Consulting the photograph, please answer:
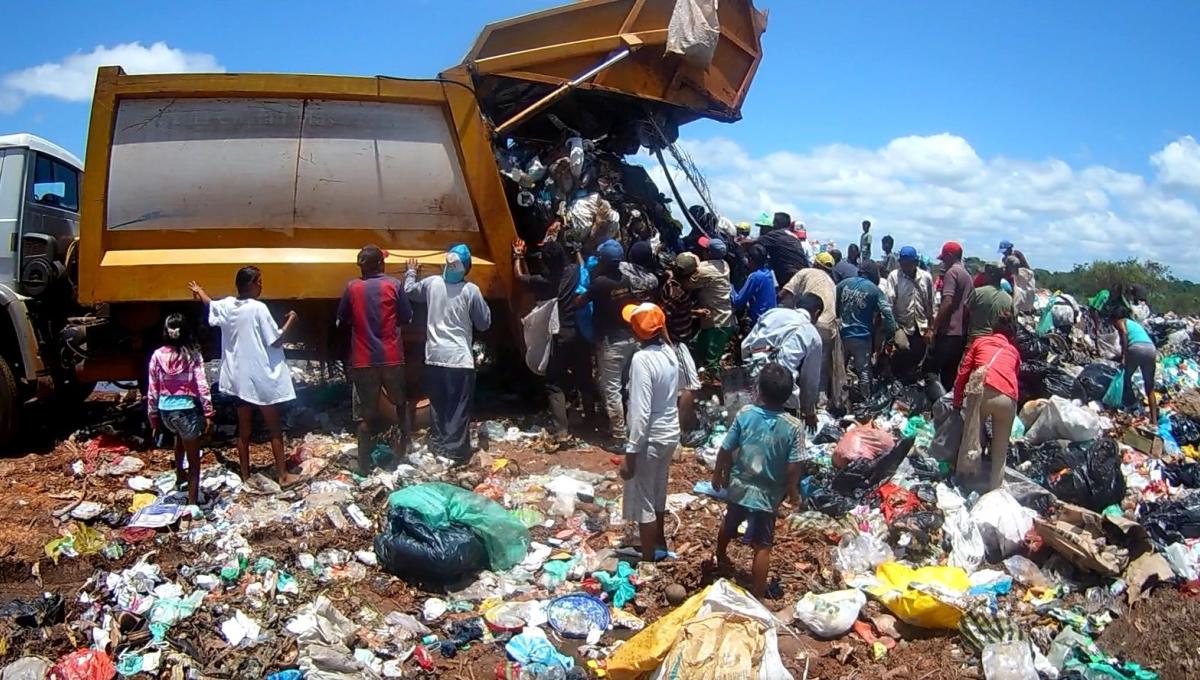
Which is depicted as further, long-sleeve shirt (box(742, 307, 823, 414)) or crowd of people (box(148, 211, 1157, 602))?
long-sleeve shirt (box(742, 307, 823, 414))

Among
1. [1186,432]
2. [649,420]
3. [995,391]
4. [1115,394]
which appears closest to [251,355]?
[649,420]

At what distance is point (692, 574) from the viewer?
Result: 13.7 feet

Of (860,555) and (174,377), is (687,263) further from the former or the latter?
(174,377)

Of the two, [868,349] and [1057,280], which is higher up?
[1057,280]

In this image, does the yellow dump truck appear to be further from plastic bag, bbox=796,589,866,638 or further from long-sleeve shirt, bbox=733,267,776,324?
plastic bag, bbox=796,589,866,638

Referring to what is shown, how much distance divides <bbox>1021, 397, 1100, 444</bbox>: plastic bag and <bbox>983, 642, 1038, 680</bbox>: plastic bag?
120 inches

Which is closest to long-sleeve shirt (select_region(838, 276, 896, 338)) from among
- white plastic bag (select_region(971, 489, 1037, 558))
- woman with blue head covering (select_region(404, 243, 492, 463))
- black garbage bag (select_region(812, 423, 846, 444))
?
black garbage bag (select_region(812, 423, 846, 444))

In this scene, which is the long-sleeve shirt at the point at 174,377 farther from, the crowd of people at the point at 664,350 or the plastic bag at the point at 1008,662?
the plastic bag at the point at 1008,662

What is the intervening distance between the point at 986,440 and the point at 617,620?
3465 mm

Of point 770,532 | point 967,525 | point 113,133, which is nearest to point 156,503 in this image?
point 113,133

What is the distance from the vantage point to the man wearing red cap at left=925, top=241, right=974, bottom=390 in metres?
7.02

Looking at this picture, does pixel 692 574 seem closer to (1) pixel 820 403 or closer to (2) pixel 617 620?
(2) pixel 617 620

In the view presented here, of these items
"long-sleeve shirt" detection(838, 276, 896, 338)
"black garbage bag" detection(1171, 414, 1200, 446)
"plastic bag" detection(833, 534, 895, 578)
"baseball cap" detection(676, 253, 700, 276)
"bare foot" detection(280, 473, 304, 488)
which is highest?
"baseball cap" detection(676, 253, 700, 276)

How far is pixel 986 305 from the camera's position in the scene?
6.65m
